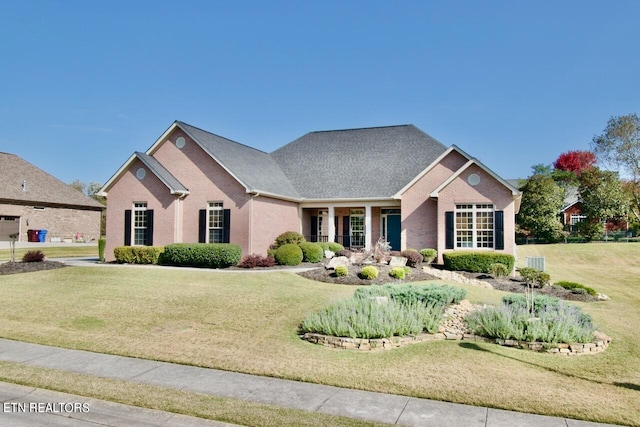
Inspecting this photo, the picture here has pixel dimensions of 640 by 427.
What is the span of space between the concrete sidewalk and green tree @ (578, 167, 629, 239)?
140 feet

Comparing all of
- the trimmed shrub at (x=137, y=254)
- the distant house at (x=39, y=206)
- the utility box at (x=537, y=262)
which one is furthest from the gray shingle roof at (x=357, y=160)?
A: the distant house at (x=39, y=206)

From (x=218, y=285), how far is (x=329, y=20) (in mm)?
10681

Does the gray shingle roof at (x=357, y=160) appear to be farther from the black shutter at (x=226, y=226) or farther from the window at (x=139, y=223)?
the window at (x=139, y=223)

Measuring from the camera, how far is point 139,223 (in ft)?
78.9

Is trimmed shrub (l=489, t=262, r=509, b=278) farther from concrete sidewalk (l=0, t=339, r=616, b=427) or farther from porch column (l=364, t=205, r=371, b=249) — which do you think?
concrete sidewalk (l=0, t=339, r=616, b=427)

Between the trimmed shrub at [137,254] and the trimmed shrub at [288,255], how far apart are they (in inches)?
234

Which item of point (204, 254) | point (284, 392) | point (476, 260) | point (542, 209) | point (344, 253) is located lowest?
point (284, 392)

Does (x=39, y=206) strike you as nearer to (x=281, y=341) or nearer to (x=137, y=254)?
(x=137, y=254)

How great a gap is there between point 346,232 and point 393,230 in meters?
3.10

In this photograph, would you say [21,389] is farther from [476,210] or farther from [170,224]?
[476,210]

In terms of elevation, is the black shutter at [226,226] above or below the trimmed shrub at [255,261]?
above

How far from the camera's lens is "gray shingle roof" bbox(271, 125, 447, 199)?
2708 centimetres

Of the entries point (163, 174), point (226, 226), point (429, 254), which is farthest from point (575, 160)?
point (163, 174)

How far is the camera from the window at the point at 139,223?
23906 mm
